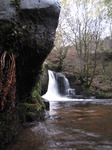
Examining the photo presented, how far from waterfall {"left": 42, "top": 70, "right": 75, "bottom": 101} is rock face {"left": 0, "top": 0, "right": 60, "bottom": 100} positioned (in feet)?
38.5

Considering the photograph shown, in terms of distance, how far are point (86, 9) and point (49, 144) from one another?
15.8 m

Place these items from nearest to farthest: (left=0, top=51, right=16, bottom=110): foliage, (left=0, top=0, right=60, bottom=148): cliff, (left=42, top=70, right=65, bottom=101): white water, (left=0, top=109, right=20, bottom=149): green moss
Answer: (left=0, top=51, right=16, bottom=110): foliage, (left=0, top=0, right=60, bottom=148): cliff, (left=0, top=109, right=20, bottom=149): green moss, (left=42, top=70, right=65, bottom=101): white water

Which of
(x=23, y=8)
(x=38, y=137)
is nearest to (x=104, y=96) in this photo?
(x=38, y=137)

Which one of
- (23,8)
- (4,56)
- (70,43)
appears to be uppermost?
(70,43)

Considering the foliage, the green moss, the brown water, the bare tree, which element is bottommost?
the brown water

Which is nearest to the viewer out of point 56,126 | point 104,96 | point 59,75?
point 56,126

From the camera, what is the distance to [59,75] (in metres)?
15.8

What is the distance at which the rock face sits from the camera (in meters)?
2.48

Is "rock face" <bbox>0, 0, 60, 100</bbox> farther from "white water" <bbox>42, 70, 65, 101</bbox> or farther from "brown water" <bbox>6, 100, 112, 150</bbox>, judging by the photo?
"white water" <bbox>42, 70, 65, 101</bbox>

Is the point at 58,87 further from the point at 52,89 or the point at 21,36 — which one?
the point at 21,36

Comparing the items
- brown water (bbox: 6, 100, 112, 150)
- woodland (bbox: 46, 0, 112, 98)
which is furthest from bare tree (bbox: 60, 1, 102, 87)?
brown water (bbox: 6, 100, 112, 150)

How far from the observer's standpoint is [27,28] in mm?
2734

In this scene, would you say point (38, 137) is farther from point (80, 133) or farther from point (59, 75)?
point (59, 75)

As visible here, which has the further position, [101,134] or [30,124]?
[30,124]
